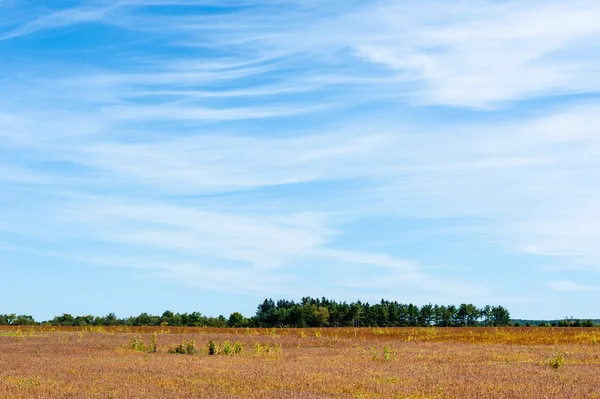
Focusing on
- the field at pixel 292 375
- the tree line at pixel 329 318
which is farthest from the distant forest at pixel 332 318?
the field at pixel 292 375

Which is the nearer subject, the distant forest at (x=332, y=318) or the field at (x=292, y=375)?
the field at (x=292, y=375)

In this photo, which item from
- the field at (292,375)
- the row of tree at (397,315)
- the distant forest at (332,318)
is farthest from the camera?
the row of tree at (397,315)

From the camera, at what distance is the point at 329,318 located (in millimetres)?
126875

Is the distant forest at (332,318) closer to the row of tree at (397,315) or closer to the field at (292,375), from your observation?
the row of tree at (397,315)

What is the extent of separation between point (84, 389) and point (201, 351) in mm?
15595

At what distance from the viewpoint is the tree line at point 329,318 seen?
107m

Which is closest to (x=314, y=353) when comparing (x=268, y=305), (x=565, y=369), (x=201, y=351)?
(x=201, y=351)

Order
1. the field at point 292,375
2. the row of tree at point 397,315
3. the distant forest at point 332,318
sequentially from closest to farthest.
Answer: the field at point 292,375
the distant forest at point 332,318
the row of tree at point 397,315

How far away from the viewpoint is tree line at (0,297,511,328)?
352ft

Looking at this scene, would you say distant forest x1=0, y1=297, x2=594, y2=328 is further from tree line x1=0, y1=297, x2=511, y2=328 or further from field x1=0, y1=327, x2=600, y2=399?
field x1=0, y1=327, x2=600, y2=399

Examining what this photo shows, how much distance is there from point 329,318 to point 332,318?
48.9 inches

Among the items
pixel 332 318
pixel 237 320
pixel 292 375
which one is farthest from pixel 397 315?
pixel 292 375

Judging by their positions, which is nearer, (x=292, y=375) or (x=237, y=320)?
(x=292, y=375)

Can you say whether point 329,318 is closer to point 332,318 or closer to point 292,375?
point 332,318
